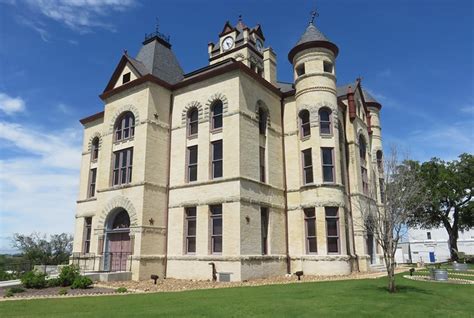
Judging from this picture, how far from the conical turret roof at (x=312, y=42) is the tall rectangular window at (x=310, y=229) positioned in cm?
1109

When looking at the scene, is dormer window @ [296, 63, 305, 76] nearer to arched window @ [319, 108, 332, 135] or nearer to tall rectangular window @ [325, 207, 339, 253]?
arched window @ [319, 108, 332, 135]

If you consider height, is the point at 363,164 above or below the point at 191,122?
below

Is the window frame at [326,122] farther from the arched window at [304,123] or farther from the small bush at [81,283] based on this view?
the small bush at [81,283]

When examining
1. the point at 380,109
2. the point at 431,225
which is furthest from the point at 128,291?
the point at 431,225

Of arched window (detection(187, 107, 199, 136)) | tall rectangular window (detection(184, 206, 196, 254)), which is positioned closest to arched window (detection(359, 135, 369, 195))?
arched window (detection(187, 107, 199, 136))

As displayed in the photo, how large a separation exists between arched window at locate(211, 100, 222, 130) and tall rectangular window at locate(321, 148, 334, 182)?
7.03m

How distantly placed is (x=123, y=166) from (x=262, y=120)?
385 inches

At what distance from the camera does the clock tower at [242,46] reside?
3180 centimetres

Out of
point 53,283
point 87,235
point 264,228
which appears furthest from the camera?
point 87,235

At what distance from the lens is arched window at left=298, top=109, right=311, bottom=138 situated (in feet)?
84.0


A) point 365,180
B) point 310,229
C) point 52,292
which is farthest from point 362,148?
point 52,292

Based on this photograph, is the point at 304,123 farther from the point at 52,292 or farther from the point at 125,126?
the point at 52,292

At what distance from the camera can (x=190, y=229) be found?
75.7 ft

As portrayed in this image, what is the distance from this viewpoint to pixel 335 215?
77.6 feet
